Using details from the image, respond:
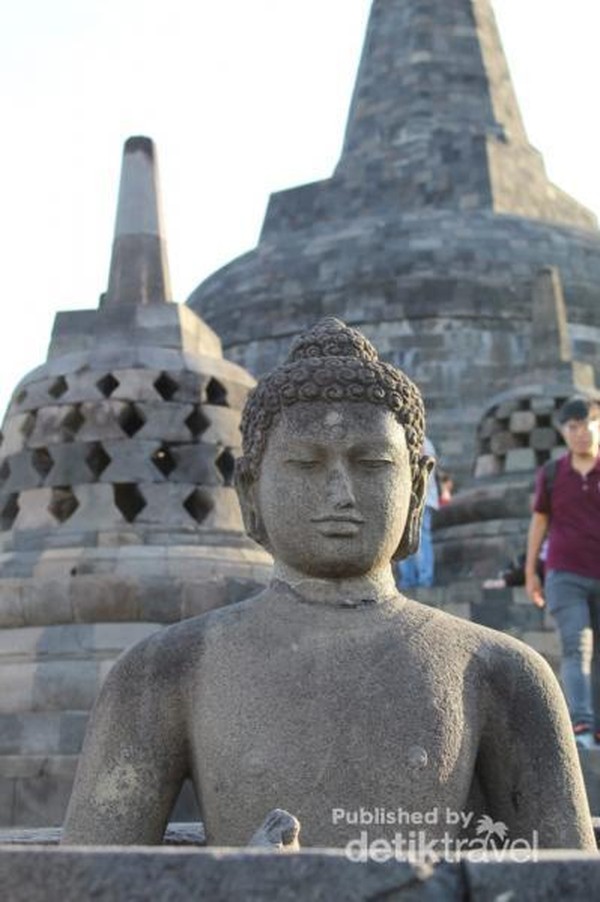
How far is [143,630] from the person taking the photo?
8969 mm

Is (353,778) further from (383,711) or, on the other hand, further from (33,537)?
(33,537)

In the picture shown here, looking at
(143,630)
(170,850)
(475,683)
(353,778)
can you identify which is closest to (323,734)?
(353,778)

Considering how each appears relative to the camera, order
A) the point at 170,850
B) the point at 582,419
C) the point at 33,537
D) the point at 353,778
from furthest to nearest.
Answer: the point at 33,537, the point at 582,419, the point at 353,778, the point at 170,850

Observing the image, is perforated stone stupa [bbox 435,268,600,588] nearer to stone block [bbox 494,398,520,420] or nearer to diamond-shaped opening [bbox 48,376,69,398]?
stone block [bbox 494,398,520,420]

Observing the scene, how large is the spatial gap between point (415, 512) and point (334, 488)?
0.39 meters

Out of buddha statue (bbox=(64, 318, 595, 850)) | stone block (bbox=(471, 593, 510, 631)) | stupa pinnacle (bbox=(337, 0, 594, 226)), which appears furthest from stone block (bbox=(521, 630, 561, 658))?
stupa pinnacle (bbox=(337, 0, 594, 226))

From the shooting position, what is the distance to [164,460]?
9984 mm

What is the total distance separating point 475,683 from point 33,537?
22.1 ft

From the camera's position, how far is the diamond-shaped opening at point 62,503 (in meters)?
9.89

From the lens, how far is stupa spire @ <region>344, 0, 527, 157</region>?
97.6 feet

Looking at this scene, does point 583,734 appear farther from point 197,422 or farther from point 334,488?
point 334,488

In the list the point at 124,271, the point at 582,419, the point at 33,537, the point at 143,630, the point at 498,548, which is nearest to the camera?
the point at 582,419

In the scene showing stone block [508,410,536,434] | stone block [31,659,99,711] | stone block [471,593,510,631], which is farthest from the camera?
stone block [508,410,536,434]

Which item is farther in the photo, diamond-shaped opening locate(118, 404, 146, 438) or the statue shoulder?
diamond-shaped opening locate(118, 404, 146, 438)
